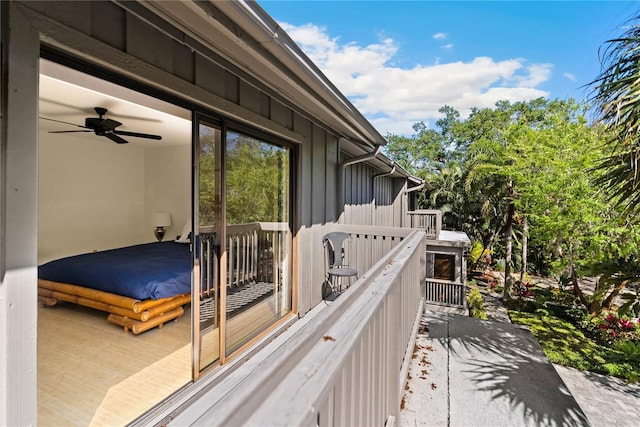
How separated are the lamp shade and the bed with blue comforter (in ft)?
9.19

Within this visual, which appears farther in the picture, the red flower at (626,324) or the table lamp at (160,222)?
the red flower at (626,324)

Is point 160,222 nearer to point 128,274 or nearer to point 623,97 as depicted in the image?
point 128,274

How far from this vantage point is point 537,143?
1136 cm

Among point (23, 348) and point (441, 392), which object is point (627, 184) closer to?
point (441, 392)

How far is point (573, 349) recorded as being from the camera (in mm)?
8320

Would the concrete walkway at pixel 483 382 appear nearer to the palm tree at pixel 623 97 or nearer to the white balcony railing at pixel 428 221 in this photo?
the palm tree at pixel 623 97

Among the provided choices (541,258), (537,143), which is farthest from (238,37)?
(541,258)

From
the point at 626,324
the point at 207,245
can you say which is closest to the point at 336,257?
the point at 207,245

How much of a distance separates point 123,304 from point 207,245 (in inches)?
74.6

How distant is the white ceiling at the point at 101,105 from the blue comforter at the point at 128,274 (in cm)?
184

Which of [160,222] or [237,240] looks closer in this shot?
[237,240]

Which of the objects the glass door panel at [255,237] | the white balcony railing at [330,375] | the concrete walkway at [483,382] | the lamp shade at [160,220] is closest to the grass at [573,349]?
the concrete walkway at [483,382]

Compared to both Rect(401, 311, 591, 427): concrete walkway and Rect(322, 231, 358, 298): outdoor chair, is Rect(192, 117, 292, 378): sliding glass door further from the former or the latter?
Rect(401, 311, 591, 427): concrete walkway

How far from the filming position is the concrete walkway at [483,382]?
84.1 inches
